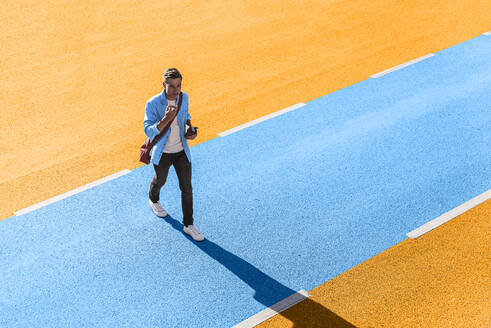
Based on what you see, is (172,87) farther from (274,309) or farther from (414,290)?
(414,290)

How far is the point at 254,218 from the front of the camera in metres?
8.23

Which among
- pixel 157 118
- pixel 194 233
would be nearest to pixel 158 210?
pixel 194 233

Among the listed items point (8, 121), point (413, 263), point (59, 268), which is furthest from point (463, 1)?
point (59, 268)

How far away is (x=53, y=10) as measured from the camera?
1557 cm

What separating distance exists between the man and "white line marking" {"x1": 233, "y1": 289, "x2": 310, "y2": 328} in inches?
61.3

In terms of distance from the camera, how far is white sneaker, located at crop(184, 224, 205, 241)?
25.2 feet

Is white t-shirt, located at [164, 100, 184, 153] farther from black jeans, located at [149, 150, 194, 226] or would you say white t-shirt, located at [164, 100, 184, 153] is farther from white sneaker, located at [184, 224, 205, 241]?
white sneaker, located at [184, 224, 205, 241]

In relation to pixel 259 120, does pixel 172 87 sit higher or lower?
higher

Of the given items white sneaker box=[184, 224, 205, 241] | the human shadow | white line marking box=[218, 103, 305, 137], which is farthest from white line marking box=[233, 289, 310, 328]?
white line marking box=[218, 103, 305, 137]

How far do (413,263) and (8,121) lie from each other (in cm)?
787

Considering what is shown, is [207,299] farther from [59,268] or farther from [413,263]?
[413,263]

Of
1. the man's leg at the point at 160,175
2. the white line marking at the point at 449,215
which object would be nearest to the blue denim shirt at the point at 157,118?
the man's leg at the point at 160,175

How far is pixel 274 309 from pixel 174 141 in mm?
2426

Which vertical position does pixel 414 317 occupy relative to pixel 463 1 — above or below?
below
